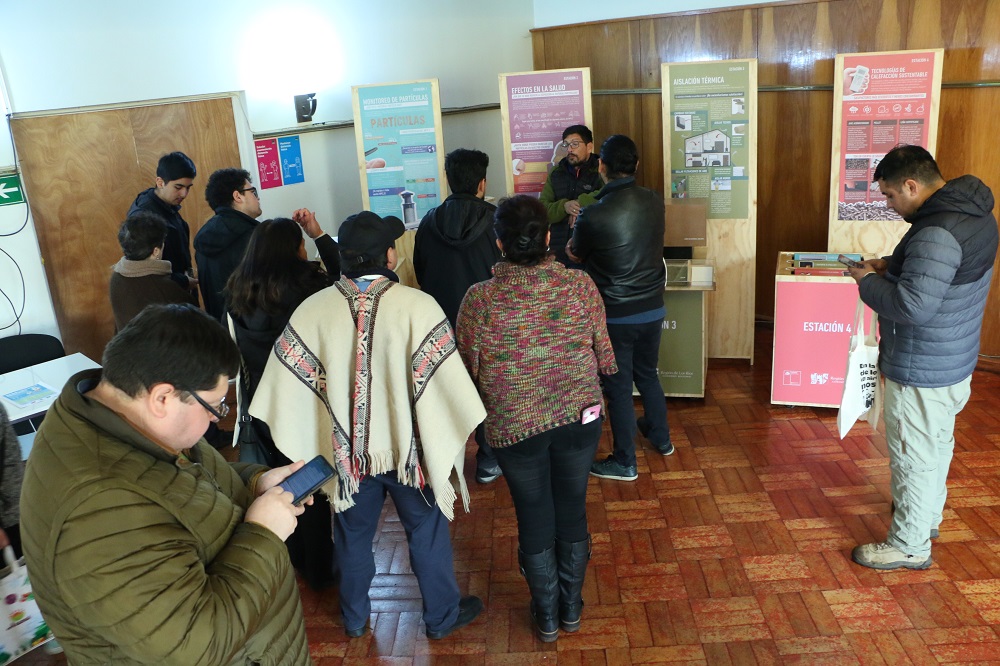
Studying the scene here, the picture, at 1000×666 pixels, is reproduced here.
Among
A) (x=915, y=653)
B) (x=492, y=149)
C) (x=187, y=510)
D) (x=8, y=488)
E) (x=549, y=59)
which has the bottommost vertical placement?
(x=915, y=653)

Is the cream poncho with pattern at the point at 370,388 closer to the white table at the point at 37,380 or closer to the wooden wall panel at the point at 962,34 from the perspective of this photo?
the white table at the point at 37,380

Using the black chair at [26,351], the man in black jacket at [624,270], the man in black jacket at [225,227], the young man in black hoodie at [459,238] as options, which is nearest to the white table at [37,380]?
the black chair at [26,351]

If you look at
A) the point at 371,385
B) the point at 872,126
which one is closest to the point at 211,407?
the point at 371,385

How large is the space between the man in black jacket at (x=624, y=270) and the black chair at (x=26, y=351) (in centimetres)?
260

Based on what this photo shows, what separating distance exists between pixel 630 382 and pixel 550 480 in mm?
1249

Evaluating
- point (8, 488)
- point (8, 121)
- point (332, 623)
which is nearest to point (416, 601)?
point (332, 623)

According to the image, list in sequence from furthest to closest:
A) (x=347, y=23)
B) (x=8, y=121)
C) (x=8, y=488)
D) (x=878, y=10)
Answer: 1. (x=347, y=23)
2. (x=878, y=10)
3. (x=8, y=121)
4. (x=8, y=488)

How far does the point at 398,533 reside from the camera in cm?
376

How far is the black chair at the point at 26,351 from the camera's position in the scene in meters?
3.90

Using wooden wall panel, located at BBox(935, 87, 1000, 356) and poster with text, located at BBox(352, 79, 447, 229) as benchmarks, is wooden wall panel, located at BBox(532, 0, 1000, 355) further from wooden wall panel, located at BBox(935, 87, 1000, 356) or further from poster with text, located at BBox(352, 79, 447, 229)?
poster with text, located at BBox(352, 79, 447, 229)

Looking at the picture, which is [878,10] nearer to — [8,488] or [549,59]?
[549,59]

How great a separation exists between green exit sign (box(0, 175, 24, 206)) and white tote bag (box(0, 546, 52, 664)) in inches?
96.8

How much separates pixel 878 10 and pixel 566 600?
4165 mm

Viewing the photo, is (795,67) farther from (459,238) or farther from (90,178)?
(90,178)
